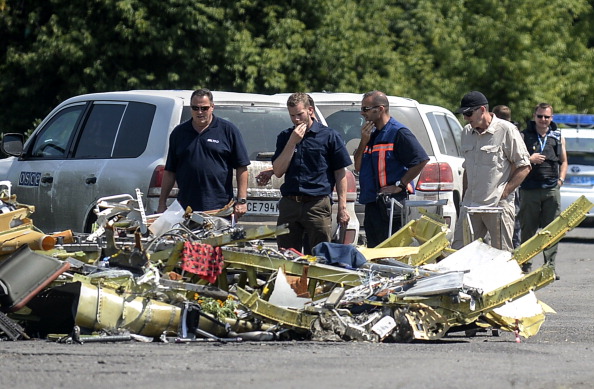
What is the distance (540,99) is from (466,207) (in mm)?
17835

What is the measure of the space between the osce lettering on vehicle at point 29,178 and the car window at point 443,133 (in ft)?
18.9

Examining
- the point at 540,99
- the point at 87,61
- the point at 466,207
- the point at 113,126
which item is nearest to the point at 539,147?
the point at 466,207

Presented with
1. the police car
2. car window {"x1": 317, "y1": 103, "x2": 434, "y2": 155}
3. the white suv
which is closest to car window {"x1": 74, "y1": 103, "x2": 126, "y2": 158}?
the white suv

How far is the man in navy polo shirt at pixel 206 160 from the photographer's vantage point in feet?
32.4

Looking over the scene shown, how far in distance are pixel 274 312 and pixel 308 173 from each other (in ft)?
7.63

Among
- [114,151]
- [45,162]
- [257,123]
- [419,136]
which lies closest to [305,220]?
[257,123]

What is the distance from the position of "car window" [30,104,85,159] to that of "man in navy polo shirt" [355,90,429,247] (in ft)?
11.2

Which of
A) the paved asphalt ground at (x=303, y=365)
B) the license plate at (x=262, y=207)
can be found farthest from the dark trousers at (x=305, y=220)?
the paved asphalt ground at (x=303, y=365)

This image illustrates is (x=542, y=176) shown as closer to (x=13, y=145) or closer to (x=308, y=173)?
(x=308, y=173)

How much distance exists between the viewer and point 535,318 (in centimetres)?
842

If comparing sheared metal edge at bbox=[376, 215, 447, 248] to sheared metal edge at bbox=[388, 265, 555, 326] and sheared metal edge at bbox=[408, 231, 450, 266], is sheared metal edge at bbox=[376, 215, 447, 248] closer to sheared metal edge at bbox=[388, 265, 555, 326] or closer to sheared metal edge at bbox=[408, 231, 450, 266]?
sheared metal edge at bbox=[408, 231, 450, 266]

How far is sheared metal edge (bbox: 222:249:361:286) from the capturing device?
8219mm

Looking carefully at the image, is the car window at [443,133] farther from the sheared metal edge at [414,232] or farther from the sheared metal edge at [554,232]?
the sheared metal edge at [554,232]

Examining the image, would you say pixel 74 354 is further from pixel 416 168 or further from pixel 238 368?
pixel 416 168
